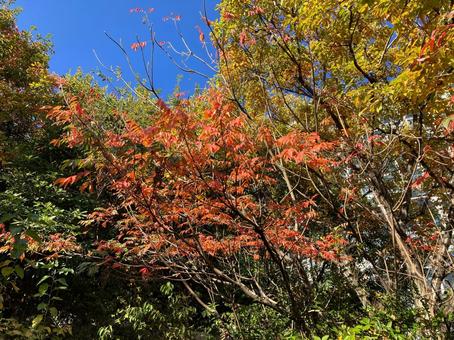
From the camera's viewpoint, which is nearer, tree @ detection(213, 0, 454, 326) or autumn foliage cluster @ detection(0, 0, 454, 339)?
autumn foliage cluster @ detection(0, 0, 454, 339)

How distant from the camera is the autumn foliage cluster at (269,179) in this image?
3824mm

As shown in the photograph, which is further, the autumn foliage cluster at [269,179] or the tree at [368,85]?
the tree at [368,85]

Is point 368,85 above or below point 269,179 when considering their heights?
above

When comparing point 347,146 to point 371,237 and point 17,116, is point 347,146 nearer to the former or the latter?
point 371,237

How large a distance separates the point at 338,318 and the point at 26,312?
23.8 feet

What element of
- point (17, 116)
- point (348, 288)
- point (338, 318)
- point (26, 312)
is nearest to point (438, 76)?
point (338, 318)

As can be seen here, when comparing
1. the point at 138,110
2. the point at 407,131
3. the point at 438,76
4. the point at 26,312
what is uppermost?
the point at 138,110

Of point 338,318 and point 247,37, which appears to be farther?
point 247,37

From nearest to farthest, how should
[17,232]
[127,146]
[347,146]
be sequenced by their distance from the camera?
[17,232]
[127,146]
[347,146]

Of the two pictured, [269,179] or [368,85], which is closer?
[368,85]

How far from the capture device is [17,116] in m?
11.0

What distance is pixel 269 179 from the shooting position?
6234 millimetres

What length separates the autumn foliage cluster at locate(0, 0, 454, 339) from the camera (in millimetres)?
3824

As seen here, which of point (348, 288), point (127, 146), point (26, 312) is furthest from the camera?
point (26, 312)
